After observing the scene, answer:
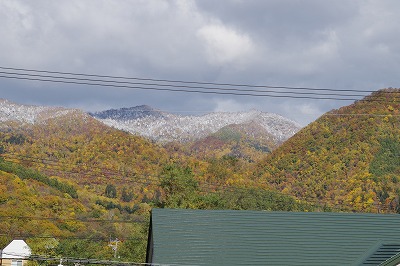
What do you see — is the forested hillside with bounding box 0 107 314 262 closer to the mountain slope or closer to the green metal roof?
the mountain slope

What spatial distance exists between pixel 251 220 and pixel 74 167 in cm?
11544

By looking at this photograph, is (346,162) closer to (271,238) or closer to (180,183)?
(180,183)

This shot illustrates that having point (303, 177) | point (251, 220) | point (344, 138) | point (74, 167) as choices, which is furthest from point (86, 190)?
point (251, 220)

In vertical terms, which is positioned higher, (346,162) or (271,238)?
(346,162)

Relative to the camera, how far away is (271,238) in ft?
91.6

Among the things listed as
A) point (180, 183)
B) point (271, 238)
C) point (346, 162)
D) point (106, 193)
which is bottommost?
point (271, 238)

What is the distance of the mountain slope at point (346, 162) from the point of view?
104 meters

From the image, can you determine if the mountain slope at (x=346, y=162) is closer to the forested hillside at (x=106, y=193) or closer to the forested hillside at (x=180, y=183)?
the forested hillside at (x=180, y=183)

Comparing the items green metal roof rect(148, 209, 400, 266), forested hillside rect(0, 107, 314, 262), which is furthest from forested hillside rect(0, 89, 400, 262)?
green metal roof rect(148, 209, 400, 266)

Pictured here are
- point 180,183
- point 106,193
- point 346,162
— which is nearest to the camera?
point 180,183

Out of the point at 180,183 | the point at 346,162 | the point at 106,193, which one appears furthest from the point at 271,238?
the point at 106,193

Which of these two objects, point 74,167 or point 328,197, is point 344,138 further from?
point 74,167

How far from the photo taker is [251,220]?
2931 centimetres

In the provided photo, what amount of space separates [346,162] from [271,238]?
305 feet
